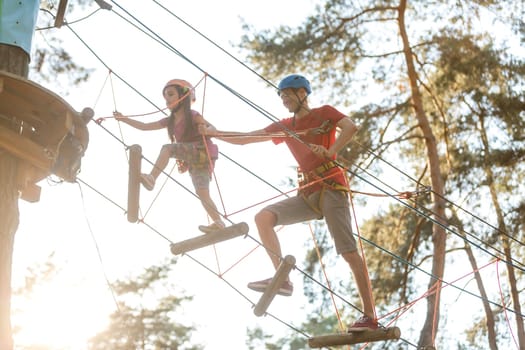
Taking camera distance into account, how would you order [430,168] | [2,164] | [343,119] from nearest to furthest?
[343,119] → [2,164] → [430,168]

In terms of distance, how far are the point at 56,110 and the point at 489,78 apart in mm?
7991

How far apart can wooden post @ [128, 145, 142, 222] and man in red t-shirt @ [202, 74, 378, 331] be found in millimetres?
664

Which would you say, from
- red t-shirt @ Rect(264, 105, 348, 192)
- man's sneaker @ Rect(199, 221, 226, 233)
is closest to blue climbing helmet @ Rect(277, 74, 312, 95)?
red t-shirt @ Rect(264, 105, 348, 192)

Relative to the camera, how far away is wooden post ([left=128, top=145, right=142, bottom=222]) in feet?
16.9

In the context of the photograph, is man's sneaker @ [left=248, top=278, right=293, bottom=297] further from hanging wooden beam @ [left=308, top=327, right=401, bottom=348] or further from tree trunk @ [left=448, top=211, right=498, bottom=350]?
tree trunk @ [left=448, top=211, right=498, bottom=350]

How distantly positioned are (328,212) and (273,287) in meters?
0.65

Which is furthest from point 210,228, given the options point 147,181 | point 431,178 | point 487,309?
point 487,309

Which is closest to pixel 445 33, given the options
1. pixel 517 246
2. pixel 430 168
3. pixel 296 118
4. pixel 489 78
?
pixel 489 78

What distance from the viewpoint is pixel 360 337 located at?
209 inches

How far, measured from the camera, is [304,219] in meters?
5.67

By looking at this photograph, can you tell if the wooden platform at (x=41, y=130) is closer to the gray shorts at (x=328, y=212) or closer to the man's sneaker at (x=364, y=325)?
the gray shorts at (x=328, y=212)

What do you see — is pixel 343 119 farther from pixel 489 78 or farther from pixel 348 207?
pixel 489 78

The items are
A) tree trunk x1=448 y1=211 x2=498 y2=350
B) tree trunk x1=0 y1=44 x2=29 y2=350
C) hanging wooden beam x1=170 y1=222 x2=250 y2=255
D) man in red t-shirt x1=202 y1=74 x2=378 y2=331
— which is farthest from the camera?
tree trunk x1=448 y1=211 x2=498 y2=350

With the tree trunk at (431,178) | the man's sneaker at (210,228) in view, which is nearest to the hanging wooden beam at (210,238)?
the man's sneaker at (210,228)
